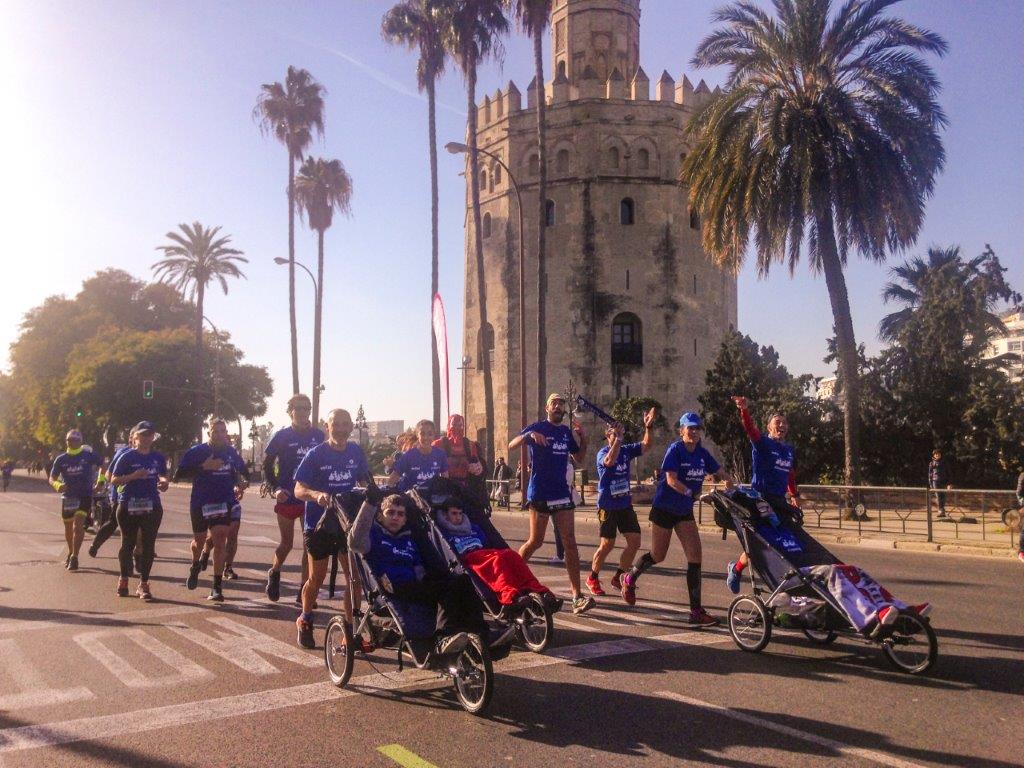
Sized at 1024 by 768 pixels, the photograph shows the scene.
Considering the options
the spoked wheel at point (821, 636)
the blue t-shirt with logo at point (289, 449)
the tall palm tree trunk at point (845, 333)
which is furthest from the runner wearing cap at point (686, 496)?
the tall palm tree trunk at point (845, 333)

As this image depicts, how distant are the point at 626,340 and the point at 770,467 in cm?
3878

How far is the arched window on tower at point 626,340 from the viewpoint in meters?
46.5

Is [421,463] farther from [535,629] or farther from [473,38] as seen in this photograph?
[473,38]

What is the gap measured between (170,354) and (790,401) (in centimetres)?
4268

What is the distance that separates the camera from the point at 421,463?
9.28 m

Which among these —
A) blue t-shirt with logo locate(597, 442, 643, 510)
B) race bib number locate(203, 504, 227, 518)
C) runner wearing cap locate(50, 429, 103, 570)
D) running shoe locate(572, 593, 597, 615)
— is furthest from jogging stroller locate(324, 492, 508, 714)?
runner wearing cap locate(50, 429, 103, 570)

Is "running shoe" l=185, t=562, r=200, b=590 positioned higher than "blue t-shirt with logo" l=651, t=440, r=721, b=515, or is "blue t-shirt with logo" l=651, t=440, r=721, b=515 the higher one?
"blue t-shirt with logo" l=651, t=440, r=721, b=515

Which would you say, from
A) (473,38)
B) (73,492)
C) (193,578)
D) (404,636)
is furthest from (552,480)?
(473,38)

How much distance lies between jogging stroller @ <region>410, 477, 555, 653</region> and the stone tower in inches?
1533

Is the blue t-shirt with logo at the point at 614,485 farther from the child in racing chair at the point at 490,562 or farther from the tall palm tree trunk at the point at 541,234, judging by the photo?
the tall palm tree trunk at the point at 541,234

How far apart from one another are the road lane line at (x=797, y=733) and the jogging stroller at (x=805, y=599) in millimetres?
1340

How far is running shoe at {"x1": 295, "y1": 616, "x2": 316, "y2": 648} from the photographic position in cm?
725

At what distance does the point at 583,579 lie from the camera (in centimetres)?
1146

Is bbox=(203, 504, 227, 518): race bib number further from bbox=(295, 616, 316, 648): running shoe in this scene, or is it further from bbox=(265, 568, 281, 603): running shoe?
bbox=(295, 616, 316, 648): running shoe
